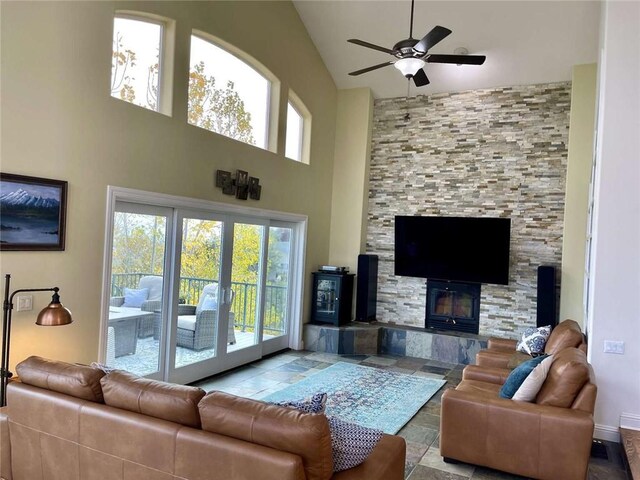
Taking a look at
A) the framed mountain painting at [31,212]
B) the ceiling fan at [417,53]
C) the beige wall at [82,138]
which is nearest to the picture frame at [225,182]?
the beige wall at [82,138]

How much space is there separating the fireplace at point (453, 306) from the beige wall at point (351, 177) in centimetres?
135

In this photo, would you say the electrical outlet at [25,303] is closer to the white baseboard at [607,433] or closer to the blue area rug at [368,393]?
the blue area rug at [368,393]

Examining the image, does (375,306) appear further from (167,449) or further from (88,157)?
(167,449)

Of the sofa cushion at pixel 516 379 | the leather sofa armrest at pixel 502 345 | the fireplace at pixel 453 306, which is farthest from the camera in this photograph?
the fireplace at pixel 453 306

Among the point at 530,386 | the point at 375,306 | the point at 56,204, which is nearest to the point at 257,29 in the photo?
the point at 56,204

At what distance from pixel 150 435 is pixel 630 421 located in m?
3.80

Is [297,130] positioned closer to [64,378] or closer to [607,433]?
[64,378]

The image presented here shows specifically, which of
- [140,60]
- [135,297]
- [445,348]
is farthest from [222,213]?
[445,348]

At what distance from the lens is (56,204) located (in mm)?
3732

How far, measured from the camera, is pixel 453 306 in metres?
7.33

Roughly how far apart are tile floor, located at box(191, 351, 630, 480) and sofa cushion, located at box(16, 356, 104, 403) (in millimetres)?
2225

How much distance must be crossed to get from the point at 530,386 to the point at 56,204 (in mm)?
3842

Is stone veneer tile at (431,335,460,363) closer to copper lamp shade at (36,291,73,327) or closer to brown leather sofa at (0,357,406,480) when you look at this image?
brown leather sofa at (0,357,406,480)

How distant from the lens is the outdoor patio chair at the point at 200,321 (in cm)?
521
